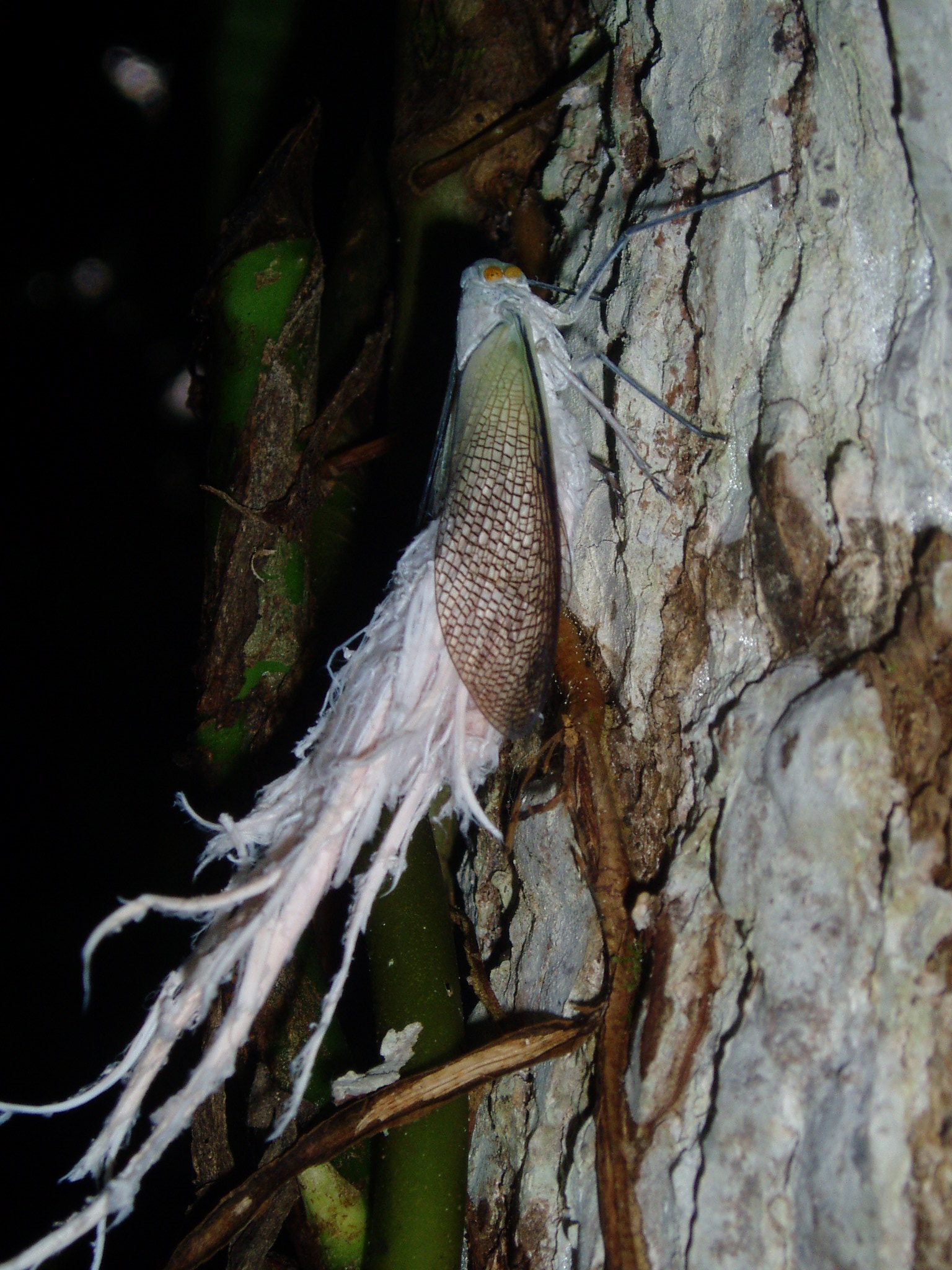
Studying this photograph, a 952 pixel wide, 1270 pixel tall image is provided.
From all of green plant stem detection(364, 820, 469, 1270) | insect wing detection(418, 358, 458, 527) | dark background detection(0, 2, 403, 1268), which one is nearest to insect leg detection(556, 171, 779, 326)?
insect wing detection(418, 358, 458, 527)

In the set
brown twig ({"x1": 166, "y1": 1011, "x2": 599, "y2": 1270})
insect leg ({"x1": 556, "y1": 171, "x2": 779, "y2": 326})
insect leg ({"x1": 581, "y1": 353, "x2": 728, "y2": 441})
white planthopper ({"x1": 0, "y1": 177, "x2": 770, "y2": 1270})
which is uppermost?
insect leg ({"x1": 556, "y1": 171, "x2": 779, "y2": 326})

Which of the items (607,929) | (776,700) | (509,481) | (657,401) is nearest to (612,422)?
(657,401)

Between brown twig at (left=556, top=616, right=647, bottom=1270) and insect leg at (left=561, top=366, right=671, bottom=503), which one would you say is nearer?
brown twig at (left=556, top=616, right=647, bottom=1270)

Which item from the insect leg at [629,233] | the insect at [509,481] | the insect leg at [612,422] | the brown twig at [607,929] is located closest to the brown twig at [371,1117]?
the brown twig at [607,929]

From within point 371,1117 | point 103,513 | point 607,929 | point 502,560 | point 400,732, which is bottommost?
point 371,1117

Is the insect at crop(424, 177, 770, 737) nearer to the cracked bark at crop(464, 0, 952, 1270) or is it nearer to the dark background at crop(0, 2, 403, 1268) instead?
the cracked bark at crop(464, 0, 952, 1270)

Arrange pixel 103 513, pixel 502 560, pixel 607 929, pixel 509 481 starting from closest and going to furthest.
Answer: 1. pixel 607 929
2. pixel 502 560
3. pixel 509 481
4. pixel 103 513

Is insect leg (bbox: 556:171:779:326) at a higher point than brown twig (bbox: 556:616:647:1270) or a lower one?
higher

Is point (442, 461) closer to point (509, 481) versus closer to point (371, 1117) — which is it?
point (509, 481)
